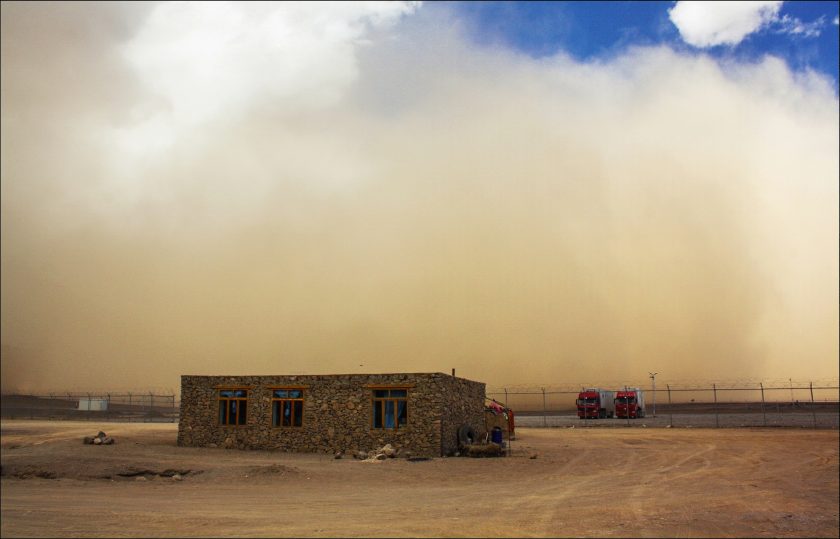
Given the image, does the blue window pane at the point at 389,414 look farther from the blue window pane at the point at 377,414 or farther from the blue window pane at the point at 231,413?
the blue window pane at the point at 231,413

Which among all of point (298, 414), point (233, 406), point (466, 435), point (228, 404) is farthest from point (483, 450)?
point (228, 404)

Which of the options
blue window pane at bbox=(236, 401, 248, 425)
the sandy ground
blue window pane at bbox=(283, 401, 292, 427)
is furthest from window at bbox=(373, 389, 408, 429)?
blue window pane at bbox=(236, 401, 248, 425)

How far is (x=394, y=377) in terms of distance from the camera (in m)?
31.6

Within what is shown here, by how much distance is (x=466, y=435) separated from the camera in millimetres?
34094

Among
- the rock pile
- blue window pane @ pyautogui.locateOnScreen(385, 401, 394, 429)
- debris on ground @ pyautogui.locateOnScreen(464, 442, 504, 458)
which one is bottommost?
debris on ground @ pyautogui.locateOnScreen(464, 442, 504, 458)

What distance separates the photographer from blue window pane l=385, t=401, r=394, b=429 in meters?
31.5

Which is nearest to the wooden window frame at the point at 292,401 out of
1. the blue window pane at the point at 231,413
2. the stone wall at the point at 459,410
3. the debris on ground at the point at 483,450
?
the blue window pane at the point at 231,413

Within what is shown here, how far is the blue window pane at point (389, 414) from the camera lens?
3155cm

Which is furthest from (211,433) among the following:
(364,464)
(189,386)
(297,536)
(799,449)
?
(799,449)

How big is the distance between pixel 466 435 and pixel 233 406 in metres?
12.4

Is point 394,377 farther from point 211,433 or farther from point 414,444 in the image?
point 211,433

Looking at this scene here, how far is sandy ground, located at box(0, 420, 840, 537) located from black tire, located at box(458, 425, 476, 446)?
2661 mm

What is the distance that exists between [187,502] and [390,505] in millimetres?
5363

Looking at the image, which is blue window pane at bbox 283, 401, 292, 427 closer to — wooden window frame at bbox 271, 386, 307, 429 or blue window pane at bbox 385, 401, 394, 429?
wooden window frame at bbox 271, 386, 307, 429
